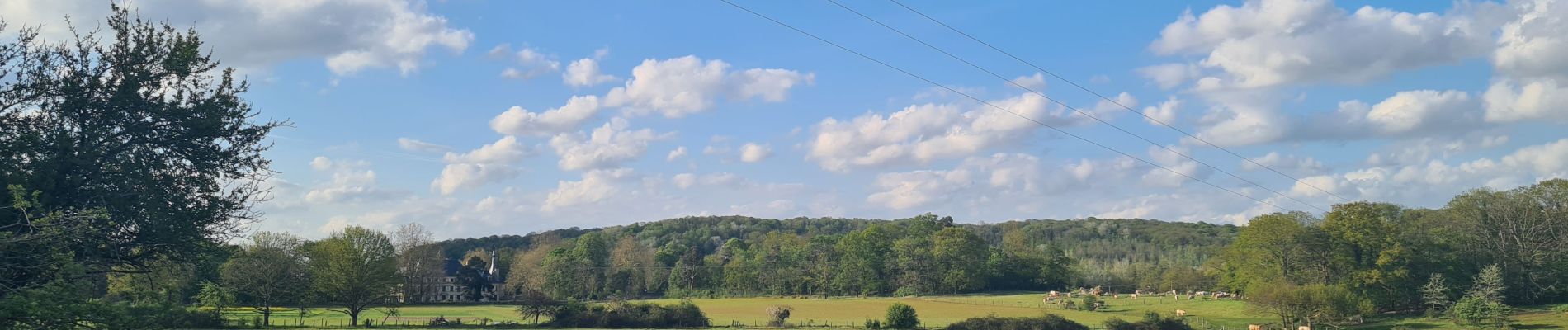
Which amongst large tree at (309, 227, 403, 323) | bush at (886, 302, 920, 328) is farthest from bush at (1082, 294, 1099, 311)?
large tree at (309, 227, 403, 323)

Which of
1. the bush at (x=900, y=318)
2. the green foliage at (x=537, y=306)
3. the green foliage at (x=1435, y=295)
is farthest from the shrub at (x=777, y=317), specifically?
the green foliage at (x=1435, y=295)

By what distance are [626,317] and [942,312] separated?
26.3 meters

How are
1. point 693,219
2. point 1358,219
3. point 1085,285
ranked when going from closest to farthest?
point 1358,219 → point 1085,285 → point 693,219

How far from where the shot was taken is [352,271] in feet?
209

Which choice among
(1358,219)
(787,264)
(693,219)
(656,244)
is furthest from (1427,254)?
(693,219)

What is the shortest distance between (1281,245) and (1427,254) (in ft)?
32.9

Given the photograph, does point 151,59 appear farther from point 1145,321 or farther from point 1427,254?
point 1427,254

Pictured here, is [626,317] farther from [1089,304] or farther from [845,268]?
[845,268]

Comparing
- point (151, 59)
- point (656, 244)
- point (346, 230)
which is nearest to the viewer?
point (151, 59)

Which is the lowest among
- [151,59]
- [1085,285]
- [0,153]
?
[1085,285]

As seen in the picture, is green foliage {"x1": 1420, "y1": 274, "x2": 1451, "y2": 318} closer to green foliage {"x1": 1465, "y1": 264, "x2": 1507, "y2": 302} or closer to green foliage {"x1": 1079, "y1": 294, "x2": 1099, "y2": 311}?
green foliage {"x1": 1465, "y1": 264, "x2": 1507, "y2": 302}

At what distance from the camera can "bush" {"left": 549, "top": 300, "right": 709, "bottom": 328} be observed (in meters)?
59.6

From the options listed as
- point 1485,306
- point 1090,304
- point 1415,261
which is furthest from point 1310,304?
point 1090,304

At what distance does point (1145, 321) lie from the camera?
54.1m
